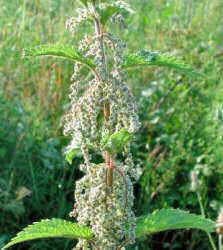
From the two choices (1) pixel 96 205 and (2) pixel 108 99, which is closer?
(2) pixel 108 99

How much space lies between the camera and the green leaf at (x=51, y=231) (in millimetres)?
1777

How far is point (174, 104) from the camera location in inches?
169

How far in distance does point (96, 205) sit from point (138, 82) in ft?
9.75

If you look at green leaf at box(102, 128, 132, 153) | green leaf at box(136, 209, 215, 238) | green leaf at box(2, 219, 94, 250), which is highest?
green leaf at box(102, 128, 132, 153)

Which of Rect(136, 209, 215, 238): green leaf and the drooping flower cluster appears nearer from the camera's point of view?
the drooping flower cluster

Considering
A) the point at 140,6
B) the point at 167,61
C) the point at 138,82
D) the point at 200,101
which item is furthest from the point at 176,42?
the point at 167,61

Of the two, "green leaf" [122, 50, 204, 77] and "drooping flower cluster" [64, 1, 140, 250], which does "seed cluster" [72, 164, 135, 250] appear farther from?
"green leaf" [122, 50, 204, 77]

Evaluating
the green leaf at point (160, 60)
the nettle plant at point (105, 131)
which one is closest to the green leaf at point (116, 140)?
the nettle plant at point (105, 131)

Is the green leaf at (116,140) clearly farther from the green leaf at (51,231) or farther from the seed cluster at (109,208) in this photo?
the green leaf at (51,231)

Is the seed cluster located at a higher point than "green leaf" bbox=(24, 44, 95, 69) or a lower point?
lower

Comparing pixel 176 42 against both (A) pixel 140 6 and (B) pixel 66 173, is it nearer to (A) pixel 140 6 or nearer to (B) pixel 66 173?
(A) pixel 140 6

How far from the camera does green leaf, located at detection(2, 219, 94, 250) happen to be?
1777 millimetres

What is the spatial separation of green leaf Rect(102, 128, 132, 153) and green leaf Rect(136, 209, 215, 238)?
0.30 meters

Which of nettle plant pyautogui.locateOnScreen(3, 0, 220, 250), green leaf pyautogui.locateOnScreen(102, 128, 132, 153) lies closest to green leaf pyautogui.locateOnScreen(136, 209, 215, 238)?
nettle plant pyautogui.locateOnScreen(3, 0, 220, 250)
